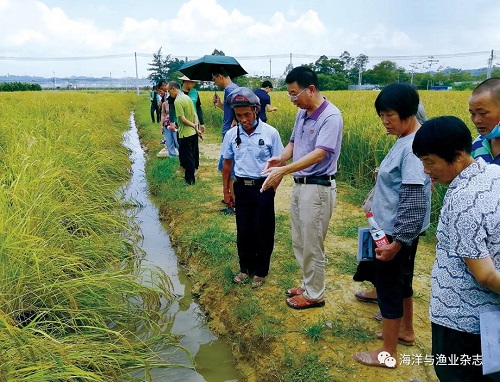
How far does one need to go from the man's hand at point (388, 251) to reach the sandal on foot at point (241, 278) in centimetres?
160

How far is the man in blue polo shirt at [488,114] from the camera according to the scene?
195cm

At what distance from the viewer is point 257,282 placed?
3277 millimetres

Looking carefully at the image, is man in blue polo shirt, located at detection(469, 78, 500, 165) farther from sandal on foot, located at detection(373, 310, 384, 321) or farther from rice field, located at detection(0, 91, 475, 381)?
rice field, located at detection(0, 91, 475, 381)

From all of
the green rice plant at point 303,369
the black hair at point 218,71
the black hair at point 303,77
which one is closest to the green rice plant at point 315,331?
the green rice plant at point 303,369

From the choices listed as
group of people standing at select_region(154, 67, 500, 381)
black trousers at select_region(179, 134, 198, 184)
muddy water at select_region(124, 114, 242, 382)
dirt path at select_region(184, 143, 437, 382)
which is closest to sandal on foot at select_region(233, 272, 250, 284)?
group of people standing at select_region(154, 67, 500, 381)

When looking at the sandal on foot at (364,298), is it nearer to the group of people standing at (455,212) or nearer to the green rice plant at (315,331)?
the green rice plant at (315,331)

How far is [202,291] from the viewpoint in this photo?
365 centimetres

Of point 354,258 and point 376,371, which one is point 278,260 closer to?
point 354,258

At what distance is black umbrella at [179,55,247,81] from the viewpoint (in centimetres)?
446

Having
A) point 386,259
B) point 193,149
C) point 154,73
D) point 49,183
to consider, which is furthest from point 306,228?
point 154,73

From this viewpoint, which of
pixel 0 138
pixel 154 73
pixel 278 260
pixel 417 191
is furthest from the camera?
pixel 154 73

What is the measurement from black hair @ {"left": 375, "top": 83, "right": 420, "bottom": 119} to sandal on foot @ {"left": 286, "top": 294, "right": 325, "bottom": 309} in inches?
60.3

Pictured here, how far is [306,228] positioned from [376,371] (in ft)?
3.10

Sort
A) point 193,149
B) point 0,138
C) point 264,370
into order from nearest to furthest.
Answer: point 264,370 → point 0,138 → point 193,149
